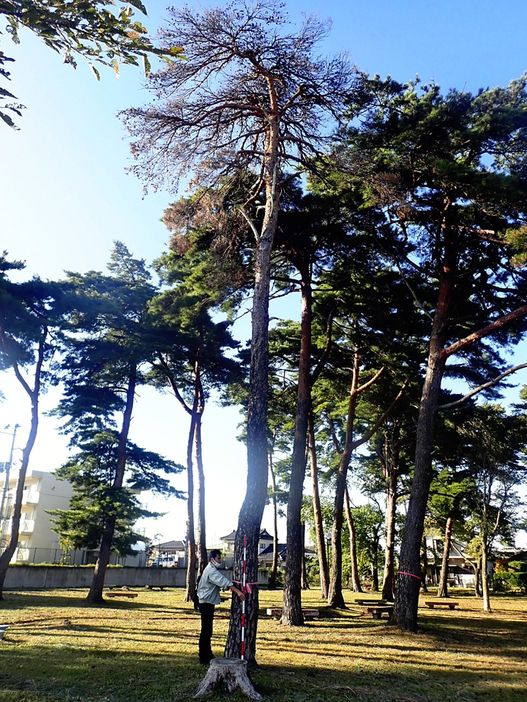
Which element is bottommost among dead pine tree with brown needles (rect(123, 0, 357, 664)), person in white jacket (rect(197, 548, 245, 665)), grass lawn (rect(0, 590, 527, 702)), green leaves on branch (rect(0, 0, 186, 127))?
grass lawn (rect(0, 590, 527, 702))

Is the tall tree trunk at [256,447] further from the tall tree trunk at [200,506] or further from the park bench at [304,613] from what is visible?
the tall tree trunk at [200,506]

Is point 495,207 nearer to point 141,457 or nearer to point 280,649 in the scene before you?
point 280,649

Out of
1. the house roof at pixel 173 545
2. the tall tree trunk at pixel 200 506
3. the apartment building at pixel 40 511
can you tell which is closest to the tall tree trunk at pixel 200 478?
the tall tree trunk at pixel 200 506

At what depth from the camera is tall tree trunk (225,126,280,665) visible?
297 inches

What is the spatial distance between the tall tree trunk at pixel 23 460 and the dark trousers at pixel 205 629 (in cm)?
1082

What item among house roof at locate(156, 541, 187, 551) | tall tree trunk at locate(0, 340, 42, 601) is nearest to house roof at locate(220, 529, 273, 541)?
house roof at locate(156, 541, 187, 551)

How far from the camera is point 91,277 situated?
19.7 metres

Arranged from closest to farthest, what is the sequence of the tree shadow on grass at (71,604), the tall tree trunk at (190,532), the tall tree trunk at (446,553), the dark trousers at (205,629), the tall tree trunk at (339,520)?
the dark trousers at (205,629)
the tree shadow on grass at (71,604)
the tall tree trunk at (339,520)
the tall tree trunk at (190,532)
the tall tree trunk at (446,553)

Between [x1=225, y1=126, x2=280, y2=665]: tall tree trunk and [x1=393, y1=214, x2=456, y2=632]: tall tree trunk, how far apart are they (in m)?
6.53

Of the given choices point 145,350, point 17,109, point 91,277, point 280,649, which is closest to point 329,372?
point 145,350

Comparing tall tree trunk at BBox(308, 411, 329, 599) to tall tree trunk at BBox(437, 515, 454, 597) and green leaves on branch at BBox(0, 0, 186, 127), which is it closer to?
tall tree trunk at BBox(437, 515, 454, 597)

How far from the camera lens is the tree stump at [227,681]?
6.27 m

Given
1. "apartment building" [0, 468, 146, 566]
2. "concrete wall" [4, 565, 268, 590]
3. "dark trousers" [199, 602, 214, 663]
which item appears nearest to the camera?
"dark trousers" [199, 602, 214, 663]

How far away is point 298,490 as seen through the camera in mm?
14664
